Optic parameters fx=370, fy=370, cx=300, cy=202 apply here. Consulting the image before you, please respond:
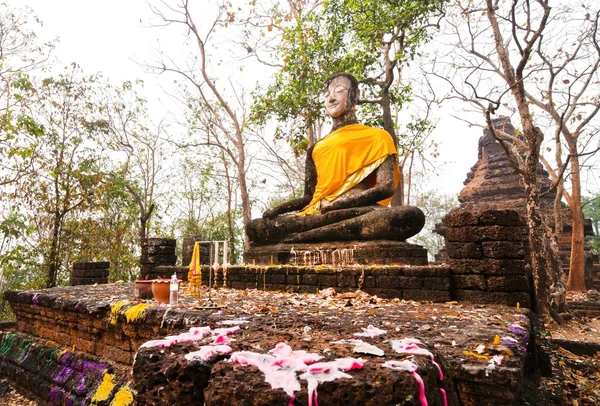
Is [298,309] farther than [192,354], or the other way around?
[298,309]

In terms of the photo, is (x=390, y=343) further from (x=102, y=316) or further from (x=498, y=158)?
(x=498, y=158)

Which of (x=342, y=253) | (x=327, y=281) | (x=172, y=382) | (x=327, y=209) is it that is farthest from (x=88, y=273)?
(x=172, y=382)

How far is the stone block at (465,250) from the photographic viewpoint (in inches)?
153

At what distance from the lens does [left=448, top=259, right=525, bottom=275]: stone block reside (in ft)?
12.2

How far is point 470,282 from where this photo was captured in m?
3.91

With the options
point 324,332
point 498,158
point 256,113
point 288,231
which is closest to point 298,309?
point 324,332

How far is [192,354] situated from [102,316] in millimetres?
3135

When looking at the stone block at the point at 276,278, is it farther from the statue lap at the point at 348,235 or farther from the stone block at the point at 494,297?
the stone block at the point at 494,297

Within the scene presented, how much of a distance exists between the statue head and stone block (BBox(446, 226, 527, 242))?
434 centimetres

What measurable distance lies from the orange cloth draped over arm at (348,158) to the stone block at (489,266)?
3113mm

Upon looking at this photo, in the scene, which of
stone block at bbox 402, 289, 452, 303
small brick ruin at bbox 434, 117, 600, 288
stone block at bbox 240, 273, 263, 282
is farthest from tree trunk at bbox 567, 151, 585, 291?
stone block at bbox 240, 273, 263, 282

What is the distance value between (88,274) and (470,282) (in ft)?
24.8

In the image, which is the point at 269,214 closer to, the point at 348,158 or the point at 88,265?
the point at 348,158

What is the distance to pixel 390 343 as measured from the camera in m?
1.64
